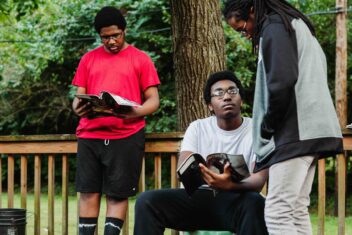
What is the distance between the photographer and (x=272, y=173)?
3148mm

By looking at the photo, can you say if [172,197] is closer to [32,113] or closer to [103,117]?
[103,117]

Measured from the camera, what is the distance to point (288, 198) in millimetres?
3076

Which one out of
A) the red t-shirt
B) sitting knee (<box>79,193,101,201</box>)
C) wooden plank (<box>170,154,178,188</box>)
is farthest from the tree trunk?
sitting knee (<box>79,193,101,201</box>)

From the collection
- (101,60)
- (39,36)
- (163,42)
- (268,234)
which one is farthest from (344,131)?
(39,36)

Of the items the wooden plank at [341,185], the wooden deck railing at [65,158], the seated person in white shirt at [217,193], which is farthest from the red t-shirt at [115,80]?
the wooden plank at [341,185]

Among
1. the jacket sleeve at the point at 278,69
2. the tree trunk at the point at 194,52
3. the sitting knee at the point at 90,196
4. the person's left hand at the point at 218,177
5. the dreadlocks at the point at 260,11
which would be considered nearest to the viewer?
the jacket sleeve at the point at 278,69

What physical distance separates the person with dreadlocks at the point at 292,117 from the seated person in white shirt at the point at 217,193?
332mm

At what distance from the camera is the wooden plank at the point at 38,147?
480 cm

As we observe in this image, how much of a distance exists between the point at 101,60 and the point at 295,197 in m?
1.76

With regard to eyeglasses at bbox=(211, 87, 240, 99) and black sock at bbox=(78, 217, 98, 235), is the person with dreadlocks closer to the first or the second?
eyeglasses at bbox=(211, 87, 240, 99)

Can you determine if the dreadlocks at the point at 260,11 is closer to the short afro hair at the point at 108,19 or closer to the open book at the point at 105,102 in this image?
the open book at the point at 105,102

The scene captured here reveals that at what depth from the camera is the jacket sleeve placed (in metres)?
3.01

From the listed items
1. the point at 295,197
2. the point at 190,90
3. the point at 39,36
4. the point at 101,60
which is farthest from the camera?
the point at 39,36

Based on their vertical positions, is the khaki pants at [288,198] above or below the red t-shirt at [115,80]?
below
